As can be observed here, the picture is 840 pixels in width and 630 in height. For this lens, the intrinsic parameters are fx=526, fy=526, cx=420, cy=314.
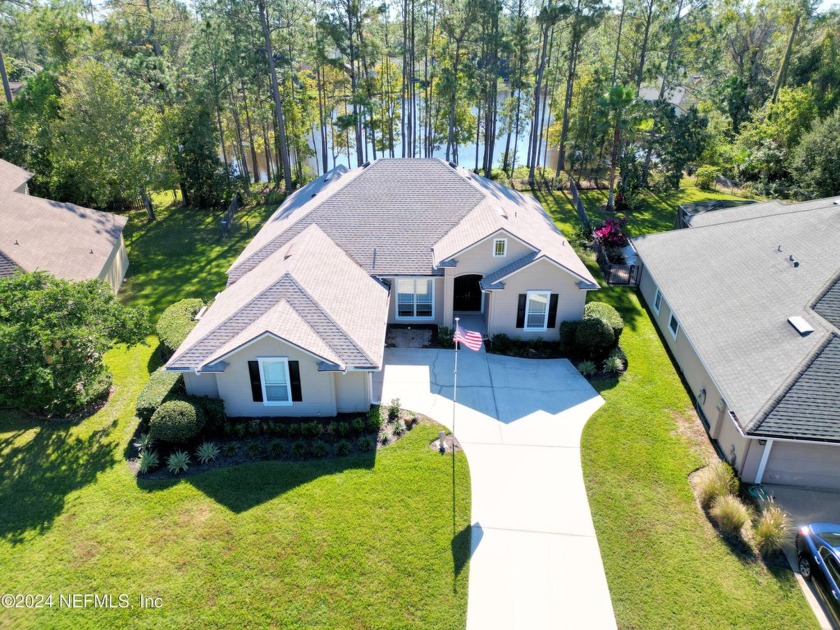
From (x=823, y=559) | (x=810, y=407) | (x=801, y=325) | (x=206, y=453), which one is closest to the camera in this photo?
(x=823, y=559)

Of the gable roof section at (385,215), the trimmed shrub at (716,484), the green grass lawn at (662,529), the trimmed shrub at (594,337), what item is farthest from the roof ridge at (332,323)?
the trimmed shrub at (716,484)

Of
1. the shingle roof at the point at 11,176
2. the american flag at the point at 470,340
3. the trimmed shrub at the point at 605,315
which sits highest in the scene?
the shingle roof at the point at 11,176

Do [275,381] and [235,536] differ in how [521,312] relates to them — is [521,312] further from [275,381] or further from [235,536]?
[235,536]

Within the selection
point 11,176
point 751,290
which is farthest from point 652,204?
point 11,176

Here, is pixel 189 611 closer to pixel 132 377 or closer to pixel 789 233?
pixel 132 377

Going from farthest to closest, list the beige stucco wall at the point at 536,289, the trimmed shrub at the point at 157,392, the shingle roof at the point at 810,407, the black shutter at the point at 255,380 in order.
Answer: the beige stucco wall at the point at 536,289, the black shutter at the point at 255,380, the trimmed shrub at the point at 157,392, the shingle roof at the point at 810,407

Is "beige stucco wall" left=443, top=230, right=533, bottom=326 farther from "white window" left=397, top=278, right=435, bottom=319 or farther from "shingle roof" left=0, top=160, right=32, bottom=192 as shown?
"shingle roof" left=0, top=160, right=32, bottom=192

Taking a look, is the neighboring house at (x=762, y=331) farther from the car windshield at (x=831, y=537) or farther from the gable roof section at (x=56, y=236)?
the gable roof section at (x=56, y=236)
